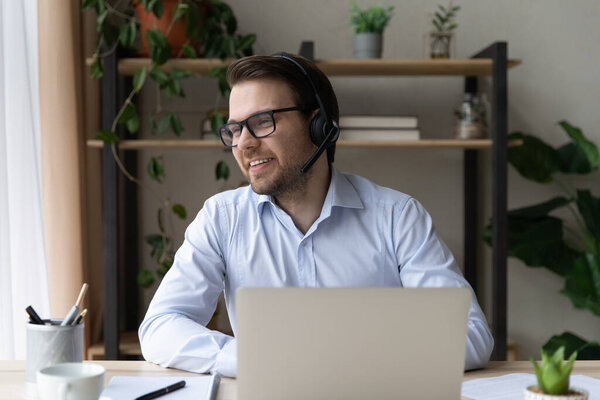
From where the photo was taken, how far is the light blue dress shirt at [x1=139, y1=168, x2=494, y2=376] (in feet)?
4.85

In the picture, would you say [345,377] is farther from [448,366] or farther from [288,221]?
[288,221]

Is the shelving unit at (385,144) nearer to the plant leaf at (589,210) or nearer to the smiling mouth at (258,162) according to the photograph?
the plant leaf at (589,210)

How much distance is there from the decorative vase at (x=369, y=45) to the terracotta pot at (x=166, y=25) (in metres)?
0.66

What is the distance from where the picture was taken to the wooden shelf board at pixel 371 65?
2410mm

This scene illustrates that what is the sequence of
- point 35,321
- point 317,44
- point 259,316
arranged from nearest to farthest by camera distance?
point 259,316, point 35,321, point 317,44

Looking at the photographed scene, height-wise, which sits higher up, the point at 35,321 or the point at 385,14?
the point at 385,14

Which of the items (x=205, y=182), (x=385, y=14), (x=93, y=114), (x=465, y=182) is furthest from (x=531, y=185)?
(x=93, y=114)

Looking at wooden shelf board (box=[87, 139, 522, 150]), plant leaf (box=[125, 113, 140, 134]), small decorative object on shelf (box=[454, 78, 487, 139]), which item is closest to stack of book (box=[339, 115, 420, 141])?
wooden shelf board (box=[87, 139, 522, 150])

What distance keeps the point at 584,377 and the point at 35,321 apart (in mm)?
918

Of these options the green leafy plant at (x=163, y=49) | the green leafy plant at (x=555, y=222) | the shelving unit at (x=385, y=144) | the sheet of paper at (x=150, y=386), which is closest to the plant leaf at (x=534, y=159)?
the green leafy plant at (x=555, y=222)

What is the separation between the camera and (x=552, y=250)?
265 cm

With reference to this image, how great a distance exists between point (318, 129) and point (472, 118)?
3.86 feet

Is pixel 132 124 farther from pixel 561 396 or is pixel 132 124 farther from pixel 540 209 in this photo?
pixel 561 396

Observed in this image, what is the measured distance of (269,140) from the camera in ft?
5.07
